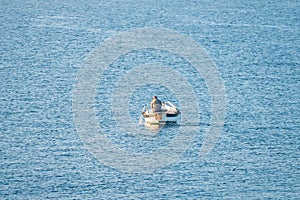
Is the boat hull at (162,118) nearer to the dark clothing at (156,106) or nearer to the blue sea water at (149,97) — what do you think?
the dark clothing at (156,106)

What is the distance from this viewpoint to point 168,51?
10475 cm

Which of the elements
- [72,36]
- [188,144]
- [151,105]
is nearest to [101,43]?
[72,36]

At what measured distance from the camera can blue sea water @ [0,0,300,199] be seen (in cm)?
Result: 6369

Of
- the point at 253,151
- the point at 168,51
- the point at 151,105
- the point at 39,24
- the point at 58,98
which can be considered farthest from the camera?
the point at 39,24

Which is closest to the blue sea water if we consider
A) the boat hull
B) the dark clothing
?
the boat hull

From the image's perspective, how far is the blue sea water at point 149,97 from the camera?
209ft

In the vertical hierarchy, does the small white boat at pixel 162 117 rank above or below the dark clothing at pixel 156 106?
below

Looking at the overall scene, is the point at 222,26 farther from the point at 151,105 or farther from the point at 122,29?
the point at 151,105

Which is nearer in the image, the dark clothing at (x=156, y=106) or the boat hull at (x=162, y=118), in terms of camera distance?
the boat hull at (x=162, y=118)

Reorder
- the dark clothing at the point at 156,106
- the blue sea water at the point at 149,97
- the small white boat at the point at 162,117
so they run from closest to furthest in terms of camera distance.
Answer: the blue sea water at the point at 149,97, the small white boat at the point at 162,117, the dark clothing at the point at 156,106

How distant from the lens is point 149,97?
278 feet

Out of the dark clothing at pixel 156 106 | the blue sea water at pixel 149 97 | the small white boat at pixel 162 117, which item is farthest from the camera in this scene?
the dark clothing at pixel 156 106

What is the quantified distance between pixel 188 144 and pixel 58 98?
55.2 ft

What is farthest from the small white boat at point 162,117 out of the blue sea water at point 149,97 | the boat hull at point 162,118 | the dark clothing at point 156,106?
the blue sea water at point 149,97
